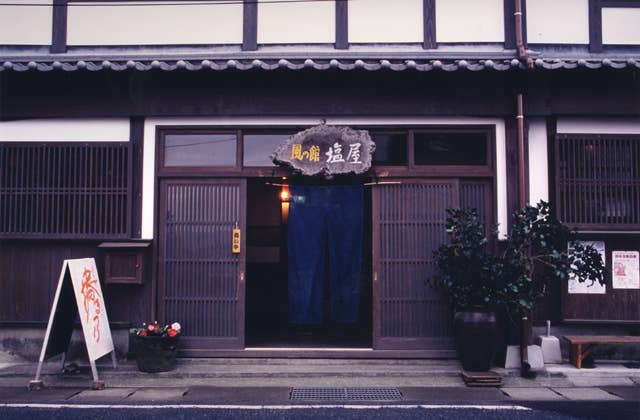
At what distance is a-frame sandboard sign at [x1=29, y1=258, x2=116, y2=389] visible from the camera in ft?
25.6

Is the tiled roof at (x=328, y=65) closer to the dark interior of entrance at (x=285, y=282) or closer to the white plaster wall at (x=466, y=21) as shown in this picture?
the white plaster wall at (x=466, y=21)

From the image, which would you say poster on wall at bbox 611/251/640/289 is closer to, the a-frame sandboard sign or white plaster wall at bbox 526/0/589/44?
white plaster wall at bbox 526/0/589/44

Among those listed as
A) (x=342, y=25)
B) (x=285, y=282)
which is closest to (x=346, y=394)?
(x=342, y=25)

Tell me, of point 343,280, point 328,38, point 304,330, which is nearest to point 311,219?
point 343,280

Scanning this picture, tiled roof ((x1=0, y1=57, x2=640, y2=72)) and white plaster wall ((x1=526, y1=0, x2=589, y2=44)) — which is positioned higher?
white plaster wall ((x1=526, y1=0, x2=589, y2=44))

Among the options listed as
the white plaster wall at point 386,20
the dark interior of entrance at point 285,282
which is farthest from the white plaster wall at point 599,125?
the dark interior of entrance at point 285,282

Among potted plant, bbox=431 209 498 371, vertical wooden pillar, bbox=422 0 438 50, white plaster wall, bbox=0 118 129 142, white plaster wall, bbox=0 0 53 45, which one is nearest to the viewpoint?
potted plant, bbox=431 209 498 371

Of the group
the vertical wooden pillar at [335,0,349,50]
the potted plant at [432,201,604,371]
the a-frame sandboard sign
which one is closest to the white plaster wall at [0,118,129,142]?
the a-frame sandboard sign

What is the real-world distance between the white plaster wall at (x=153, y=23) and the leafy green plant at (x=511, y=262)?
5.23 m

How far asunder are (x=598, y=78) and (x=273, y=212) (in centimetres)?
852

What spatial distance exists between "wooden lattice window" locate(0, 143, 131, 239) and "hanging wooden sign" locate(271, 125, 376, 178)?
280cm

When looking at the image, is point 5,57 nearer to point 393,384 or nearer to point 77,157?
point 77,157

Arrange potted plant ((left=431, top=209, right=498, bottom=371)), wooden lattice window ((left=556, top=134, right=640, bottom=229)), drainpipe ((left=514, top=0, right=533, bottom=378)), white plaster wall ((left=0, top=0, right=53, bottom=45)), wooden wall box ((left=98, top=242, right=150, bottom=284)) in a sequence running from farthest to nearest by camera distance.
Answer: white plaster wall ((left=0, top=0, right=53, bottom=45)), wooden lattice window ((left=556, top=134, right=640, bottom=229)), wooden wall box ((left=98, top=242, right=150, bottom=284)), drainpipe ((left=514, top=0, right=533, bottom=378)), potted plant ((left=431, top=209, right=498, bottom=371))

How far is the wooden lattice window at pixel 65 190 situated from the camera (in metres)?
9.13
